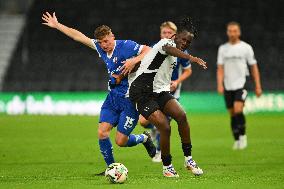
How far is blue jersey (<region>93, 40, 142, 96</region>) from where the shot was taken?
35.3ft

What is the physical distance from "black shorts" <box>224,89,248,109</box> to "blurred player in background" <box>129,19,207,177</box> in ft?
17.9

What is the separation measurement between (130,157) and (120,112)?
3.02 metres

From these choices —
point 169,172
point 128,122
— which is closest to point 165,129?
point 169,172

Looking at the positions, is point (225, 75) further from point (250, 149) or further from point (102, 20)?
point (102, 20)

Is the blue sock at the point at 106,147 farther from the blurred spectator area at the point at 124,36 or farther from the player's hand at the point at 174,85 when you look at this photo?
the blurred spectator area at the point at 124,36

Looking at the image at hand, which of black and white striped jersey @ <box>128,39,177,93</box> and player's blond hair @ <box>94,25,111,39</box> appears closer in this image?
black and white striped jersey @ <box>128,39,177,93</box>

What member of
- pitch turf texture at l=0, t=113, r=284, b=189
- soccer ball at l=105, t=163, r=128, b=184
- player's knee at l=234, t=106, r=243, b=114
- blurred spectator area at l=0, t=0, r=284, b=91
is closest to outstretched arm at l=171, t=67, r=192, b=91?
pitch turf texture at l=0, t=113, r=284, b=189

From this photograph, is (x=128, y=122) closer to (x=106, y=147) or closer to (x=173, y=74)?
(x=106, y=147)

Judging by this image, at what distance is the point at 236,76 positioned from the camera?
15.8 meters

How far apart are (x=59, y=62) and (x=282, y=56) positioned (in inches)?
316

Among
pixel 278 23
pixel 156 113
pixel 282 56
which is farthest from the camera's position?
pixel 278 23

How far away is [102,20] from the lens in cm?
3256

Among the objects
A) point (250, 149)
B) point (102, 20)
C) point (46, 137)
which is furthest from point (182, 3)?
point (250, 149)

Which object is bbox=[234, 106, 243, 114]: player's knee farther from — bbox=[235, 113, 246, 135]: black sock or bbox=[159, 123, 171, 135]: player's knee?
bbox=[159, 123, 171, 135]: player's knee
